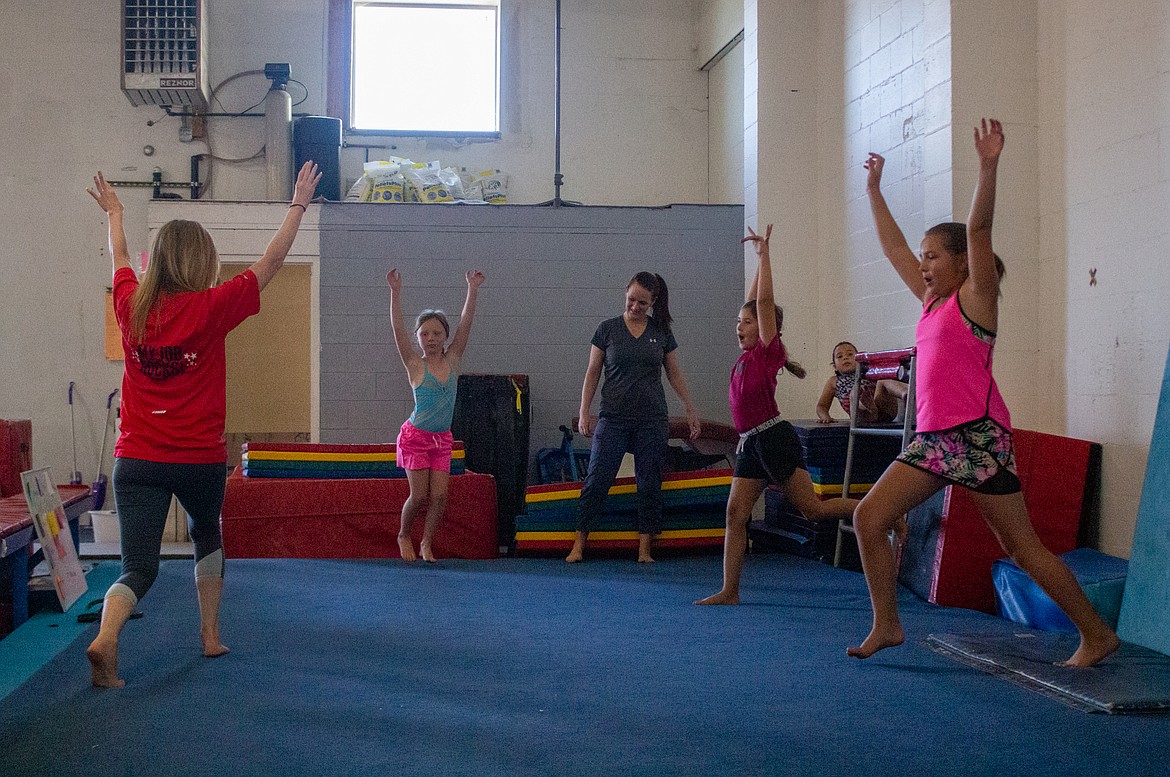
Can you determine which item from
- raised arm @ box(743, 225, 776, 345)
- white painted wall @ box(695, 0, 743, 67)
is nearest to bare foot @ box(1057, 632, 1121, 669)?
raised arm @ box(743, 225, 776, 345)

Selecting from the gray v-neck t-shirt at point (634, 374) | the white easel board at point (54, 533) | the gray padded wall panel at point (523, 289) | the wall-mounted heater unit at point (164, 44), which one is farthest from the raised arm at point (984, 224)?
the wall-mounted heater unit at point (164, 44)

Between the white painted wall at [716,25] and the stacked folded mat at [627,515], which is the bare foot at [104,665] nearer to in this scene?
the stacked folded mat at [627,515]

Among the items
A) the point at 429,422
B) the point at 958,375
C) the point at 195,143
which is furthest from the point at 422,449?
the point at 195,143

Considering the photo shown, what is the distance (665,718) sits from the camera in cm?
268

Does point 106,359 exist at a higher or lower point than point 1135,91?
lower

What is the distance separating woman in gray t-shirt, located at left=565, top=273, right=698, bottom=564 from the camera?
18.5ft

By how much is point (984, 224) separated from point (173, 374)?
7.80 feet

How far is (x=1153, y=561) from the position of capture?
11.8ft

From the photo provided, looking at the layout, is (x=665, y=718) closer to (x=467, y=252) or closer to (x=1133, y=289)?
(x=1133, y=289)

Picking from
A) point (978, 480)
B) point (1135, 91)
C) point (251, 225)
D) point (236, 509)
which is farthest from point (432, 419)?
point (1135, 91)

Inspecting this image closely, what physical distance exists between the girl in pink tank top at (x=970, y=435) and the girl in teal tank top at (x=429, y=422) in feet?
9.64

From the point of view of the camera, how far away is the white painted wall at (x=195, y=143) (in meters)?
8.25

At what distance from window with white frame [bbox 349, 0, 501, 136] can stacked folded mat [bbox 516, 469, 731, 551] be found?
3.98 metres

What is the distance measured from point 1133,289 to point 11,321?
7894 millimetres
